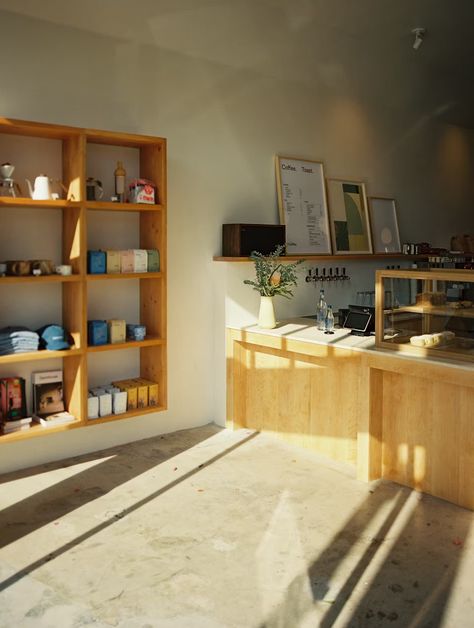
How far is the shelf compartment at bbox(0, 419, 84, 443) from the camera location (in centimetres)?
382

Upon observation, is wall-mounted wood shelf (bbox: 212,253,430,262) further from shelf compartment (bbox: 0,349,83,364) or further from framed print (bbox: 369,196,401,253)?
shelf compartment (bbox: 0,349,83,364)

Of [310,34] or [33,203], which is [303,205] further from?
[33,203]

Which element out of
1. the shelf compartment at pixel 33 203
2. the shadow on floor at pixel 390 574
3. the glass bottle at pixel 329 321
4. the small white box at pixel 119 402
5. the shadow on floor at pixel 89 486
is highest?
the shelf compartment at pixel 33 203

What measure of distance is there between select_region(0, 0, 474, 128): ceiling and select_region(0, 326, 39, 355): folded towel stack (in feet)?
6.50

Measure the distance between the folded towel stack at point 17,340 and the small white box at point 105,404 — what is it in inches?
24.0

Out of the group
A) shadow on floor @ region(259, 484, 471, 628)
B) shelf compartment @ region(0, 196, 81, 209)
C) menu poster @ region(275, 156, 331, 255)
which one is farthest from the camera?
menu poster @ region(275, 156, 331, 255)

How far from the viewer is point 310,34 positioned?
196 inches

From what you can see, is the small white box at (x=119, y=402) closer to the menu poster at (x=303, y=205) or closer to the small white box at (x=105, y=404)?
the small white box at (x=105, y=404)

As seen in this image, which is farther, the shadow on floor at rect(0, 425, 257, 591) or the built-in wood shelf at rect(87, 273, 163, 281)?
the built-in wood shelf at rect(87, 273, 163, 281)

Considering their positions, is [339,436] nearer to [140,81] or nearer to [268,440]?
[268,440]

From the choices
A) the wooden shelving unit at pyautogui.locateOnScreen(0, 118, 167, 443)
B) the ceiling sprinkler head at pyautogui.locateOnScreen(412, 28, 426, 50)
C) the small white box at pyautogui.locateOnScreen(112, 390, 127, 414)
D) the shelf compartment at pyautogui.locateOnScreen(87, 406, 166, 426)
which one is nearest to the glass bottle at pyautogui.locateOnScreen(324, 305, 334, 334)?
the wooden shelving unit at pyautogui.locateOnScreen(0, 118, 167, 443)

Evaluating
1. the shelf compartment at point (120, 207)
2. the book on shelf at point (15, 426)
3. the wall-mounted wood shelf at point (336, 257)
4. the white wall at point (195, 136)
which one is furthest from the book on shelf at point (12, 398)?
the wall-mounted wood shelf at point (336, 257)

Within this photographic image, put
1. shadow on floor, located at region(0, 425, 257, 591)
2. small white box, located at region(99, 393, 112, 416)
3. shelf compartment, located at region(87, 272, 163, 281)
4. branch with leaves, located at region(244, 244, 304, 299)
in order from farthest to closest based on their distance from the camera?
1. branch with leaves, located at region(244, 244, 304, 299)
2. small white box, located at region(99, 393, 112, 416)
3. shelf compartment, located at region(87, 272, 163, 281)
4. shadow on floor, located at region(0, 425, 257, 591)

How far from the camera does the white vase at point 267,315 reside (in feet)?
15.8
